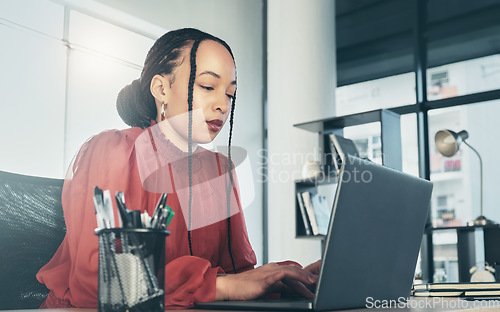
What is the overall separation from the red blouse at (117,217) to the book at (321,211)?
2489mm

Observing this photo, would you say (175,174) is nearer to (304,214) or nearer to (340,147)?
(340,147)

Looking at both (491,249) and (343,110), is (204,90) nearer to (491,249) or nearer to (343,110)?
(491,249)

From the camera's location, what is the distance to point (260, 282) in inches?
34.5

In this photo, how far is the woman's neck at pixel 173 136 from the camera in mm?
1313

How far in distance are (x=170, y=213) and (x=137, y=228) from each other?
0.06 m

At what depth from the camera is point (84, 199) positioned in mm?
1057

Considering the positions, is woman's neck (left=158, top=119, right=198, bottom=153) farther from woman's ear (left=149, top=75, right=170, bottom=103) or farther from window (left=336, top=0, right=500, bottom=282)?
window (left=336, top=0, right=500, bottom=282)

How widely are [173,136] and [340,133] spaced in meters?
2.96

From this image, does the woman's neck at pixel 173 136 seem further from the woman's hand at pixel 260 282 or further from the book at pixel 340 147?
the book at pixel 340 147

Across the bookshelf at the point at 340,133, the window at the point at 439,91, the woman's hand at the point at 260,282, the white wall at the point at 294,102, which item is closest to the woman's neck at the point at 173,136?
the woman's hand at the point at 260,282

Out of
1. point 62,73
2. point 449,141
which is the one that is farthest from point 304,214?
point 62,73

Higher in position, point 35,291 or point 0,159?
point 0,159

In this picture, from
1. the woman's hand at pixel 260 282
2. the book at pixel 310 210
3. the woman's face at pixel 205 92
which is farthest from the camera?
the book at pixel 310 210

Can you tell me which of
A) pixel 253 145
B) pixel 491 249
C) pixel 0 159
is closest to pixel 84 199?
pixel 0 159
